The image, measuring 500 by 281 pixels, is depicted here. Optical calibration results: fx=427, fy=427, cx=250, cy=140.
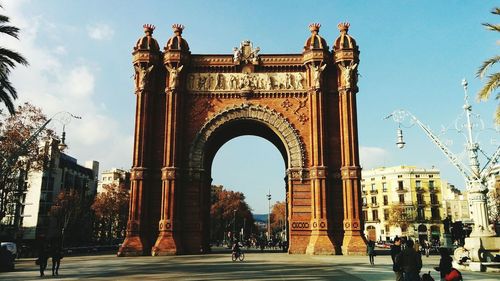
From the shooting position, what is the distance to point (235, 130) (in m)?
36.7

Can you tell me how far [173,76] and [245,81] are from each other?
18.4 feet

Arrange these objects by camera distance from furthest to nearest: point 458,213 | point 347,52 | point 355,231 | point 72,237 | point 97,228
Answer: point 458,213, point 97,228, point 72,237, point 347,52, point 355,231

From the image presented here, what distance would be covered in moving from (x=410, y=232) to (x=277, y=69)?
55799 mm

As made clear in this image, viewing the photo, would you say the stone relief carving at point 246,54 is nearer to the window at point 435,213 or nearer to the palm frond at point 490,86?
the palm frond at point 490,86

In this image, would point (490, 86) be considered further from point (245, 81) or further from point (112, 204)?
point (112, 204)

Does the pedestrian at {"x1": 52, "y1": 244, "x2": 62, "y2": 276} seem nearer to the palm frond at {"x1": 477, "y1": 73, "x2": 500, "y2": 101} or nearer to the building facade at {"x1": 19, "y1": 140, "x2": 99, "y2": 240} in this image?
the palm frond at {"x1": 477, "y1": 73, "x2": 500, "y2": 101}

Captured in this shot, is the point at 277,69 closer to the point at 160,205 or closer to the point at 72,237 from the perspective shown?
the point at 160,205

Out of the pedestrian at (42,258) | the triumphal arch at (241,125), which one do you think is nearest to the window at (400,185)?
the triumphal arch at (241,125)

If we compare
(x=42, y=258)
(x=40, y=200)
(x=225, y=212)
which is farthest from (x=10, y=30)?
(x=225, y=212)

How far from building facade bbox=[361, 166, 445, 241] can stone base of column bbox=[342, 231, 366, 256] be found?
1877 inches

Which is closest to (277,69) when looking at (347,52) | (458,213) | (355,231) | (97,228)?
(347,52)

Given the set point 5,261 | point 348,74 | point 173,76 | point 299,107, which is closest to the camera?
point 5,261

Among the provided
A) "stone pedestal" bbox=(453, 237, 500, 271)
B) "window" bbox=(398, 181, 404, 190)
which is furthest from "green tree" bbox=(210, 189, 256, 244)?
"stone pedestal" bbox=(453, 237, 500, 271)

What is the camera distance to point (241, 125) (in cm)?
3525
